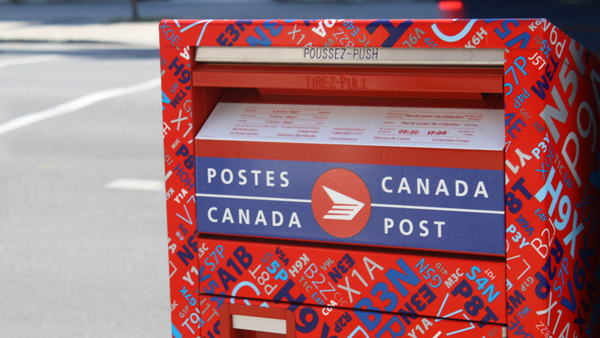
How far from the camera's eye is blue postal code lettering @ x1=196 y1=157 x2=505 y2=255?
1995 mm

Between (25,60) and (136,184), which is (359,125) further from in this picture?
(25,60)

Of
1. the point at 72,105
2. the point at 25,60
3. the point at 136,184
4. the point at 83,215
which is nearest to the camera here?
the point at 83,215

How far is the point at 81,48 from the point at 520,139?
16082 mm

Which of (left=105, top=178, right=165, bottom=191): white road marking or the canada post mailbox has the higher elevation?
the canada post mailbox

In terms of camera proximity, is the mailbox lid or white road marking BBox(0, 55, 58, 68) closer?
the mailbox lid

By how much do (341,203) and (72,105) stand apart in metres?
9.05

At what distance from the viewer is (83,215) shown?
6.06 m

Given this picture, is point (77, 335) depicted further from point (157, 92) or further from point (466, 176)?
point (157, 92)

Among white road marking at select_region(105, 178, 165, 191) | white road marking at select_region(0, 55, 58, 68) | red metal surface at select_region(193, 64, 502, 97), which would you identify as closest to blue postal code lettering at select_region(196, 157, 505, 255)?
red metal surface at select_region(193, 64, 502, 97)

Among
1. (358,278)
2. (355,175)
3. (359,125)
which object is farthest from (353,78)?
(358,278)

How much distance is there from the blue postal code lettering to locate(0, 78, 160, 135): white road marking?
7720 mm

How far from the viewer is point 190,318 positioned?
233 centimetres

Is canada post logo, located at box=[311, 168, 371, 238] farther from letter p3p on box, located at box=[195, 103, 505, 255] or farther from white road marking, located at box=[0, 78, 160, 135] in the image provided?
white road marking, located at box=[0, 78, 160, 135]

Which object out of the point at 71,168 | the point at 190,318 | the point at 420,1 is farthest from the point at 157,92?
the point at 420,1
